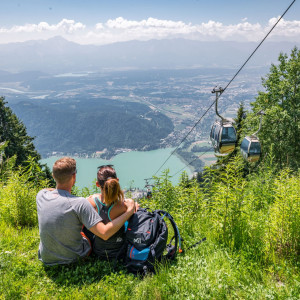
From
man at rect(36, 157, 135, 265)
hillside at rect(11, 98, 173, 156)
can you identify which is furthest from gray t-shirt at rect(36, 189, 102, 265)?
hillside at rect(11, 98, 173, 156)

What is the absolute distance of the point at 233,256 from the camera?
9.46 feet

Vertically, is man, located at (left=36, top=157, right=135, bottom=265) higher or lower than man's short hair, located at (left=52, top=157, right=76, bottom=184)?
lower

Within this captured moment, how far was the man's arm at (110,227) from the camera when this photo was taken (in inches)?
105

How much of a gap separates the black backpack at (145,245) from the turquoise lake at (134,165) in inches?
3654

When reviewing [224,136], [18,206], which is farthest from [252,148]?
[18,206]

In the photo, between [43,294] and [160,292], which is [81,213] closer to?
[43,294]

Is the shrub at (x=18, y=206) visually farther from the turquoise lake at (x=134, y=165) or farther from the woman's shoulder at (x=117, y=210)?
the turquoise lake at (x=134, y=165)

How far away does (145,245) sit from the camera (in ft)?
9.13

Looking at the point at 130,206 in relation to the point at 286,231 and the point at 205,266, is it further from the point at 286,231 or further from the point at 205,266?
the point at 286,231

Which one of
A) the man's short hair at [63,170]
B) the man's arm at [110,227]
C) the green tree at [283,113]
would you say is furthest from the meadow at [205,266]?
the green tree at [283,113]

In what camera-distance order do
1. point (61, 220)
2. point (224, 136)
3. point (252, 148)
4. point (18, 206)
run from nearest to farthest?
point (61, 220) → point (18, 206) → point (224, 136) → point (252, 148)

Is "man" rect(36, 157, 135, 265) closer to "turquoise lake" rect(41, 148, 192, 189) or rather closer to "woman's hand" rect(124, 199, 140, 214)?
"woman's hand" rect(124, 199, 140, 214)

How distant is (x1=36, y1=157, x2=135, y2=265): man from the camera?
2660 mm

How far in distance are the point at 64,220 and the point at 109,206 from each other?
0.52 metres
